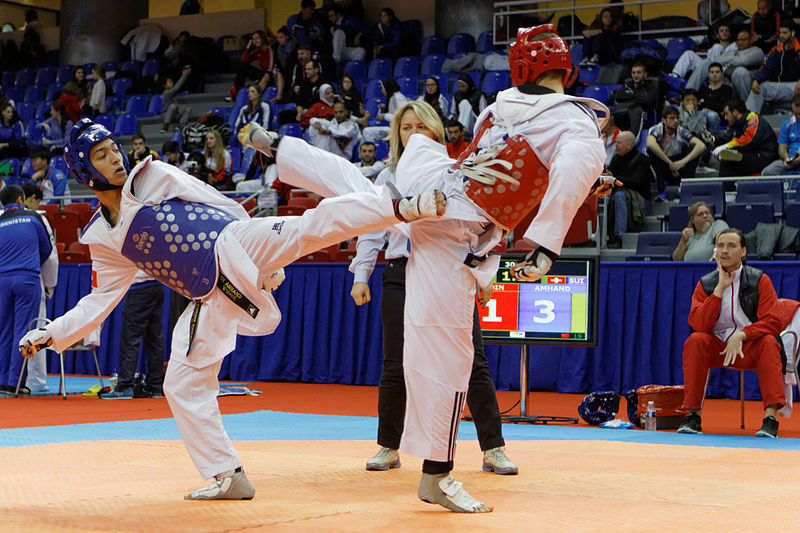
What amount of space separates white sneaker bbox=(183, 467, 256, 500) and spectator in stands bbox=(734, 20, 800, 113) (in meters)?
9.06

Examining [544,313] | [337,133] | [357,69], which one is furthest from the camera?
[357,69]

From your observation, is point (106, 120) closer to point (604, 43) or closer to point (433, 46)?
point (433, 46)

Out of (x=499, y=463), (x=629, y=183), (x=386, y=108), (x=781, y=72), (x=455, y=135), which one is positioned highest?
(x=781, y=72)

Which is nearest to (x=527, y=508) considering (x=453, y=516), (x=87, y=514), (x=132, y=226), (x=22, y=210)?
(x=453, y=516)

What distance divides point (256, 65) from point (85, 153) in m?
12.8

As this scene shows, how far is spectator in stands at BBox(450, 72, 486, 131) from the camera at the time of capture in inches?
442

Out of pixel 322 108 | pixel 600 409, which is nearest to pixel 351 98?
pixel 322 108

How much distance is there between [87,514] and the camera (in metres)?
2.86

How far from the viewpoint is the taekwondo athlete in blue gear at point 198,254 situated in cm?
304

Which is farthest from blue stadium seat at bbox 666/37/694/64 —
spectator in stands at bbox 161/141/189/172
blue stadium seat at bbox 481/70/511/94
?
spectator in stands at bbox 161/141/189/172

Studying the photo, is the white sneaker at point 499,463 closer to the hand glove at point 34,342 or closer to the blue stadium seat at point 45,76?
the hand glove at point 34,342

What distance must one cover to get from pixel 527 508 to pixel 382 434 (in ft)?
3.53

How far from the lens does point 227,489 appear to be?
121 inches

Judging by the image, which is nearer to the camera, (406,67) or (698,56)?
(698,56)
